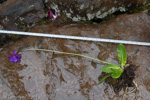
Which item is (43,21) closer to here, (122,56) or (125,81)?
(122,56)

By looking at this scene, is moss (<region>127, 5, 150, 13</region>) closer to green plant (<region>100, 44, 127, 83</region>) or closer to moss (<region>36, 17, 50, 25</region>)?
green plant (<region>100, 44, 127, 83</region>)

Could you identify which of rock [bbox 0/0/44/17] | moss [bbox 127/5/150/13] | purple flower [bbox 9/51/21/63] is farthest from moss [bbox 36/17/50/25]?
moss [bbox 127/5/150/13]

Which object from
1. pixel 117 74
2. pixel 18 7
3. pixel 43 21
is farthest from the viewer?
pixel 43 21

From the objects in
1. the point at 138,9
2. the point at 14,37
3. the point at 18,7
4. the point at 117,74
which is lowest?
the point at 117,74

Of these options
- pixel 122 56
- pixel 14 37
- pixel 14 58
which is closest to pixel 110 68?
pixel 122 56

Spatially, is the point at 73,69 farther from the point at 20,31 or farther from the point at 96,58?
the point at 20,31

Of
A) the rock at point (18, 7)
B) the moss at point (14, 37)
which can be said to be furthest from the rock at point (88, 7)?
the moss at point (14, 37)

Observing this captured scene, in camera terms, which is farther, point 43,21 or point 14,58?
point 43,21
